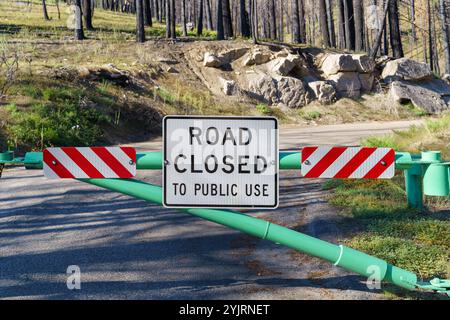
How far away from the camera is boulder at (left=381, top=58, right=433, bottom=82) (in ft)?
101

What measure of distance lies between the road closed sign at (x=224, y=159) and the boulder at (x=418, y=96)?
1058 inches

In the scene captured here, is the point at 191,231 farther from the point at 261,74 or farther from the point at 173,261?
the point at 261,74

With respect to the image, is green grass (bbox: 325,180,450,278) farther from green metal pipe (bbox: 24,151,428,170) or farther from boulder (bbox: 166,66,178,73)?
boulder (bbox: 166,66,178,73)

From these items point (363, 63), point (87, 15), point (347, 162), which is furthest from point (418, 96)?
point (347, 162)

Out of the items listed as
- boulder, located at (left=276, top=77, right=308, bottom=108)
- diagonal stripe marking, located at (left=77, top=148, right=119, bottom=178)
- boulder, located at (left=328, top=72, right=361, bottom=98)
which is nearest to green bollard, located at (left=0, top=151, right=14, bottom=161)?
diagonal stripe marking, located at (left=77, top=148, right=119, bottom=178)

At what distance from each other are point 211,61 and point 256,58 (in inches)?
97.1

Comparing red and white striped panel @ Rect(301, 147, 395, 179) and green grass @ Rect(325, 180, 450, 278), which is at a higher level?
red and white striped panel @ Rect(301, 147, 395, 179)

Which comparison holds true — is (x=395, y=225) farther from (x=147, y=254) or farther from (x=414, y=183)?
(x=147, y=254)

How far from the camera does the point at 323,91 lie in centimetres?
2816

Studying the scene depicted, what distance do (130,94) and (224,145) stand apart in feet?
64.4

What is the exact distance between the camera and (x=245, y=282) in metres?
5.23

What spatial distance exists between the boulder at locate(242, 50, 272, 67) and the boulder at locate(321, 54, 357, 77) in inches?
129

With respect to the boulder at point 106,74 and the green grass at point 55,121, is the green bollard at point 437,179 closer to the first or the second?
the green grass at point 55,121

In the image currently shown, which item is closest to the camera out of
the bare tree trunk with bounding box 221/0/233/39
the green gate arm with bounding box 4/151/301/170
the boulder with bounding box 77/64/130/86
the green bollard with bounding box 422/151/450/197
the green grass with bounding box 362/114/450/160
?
the green gate arm with bounding box 4/151/301/170
